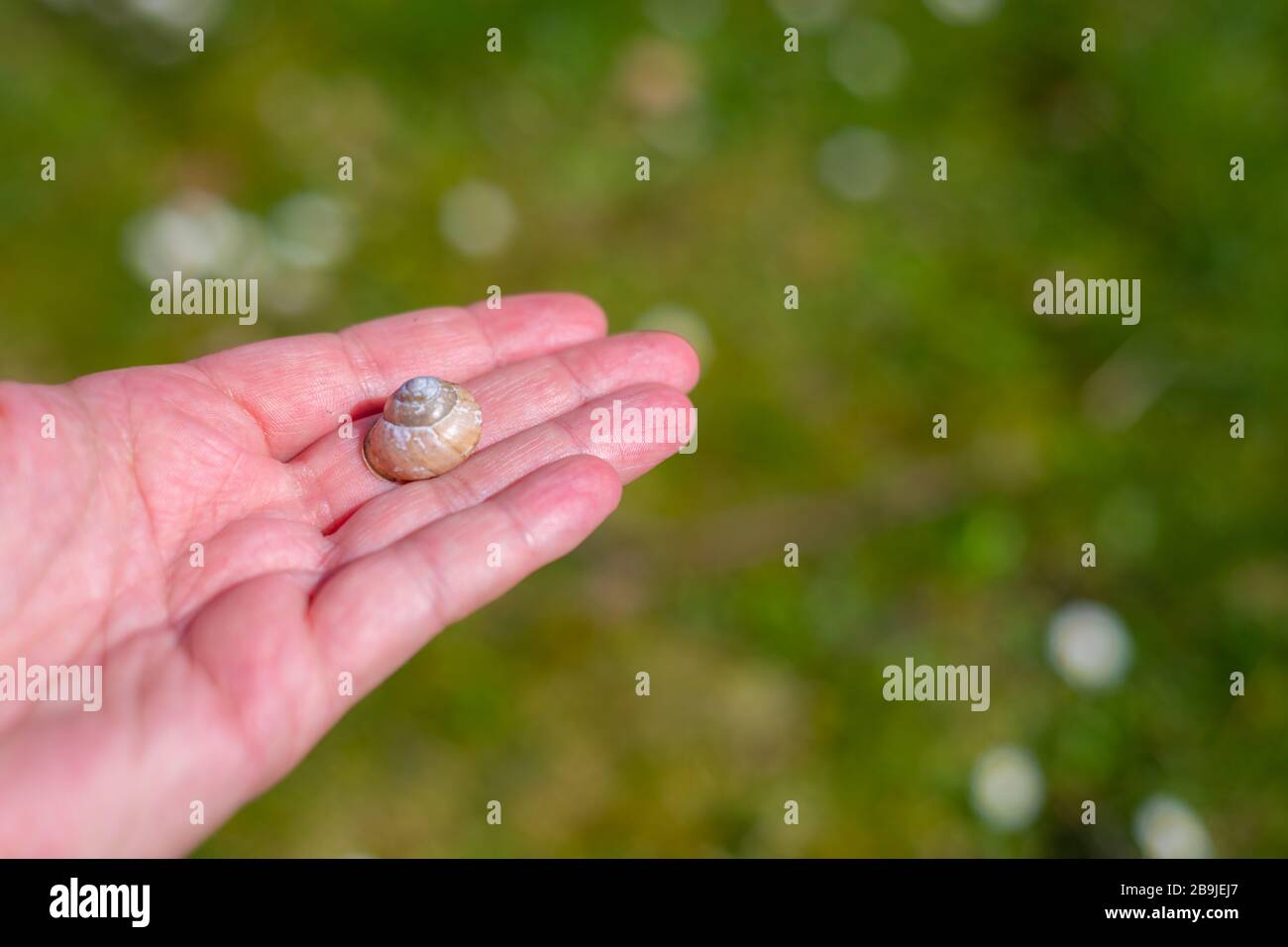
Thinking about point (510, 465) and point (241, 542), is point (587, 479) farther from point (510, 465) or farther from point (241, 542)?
point (241, 542)

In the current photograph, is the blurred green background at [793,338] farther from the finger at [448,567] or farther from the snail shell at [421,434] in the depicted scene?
the finger at [448,567]

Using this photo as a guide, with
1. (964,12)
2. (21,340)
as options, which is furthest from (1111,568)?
(21,340)

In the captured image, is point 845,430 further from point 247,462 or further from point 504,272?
point 247,462

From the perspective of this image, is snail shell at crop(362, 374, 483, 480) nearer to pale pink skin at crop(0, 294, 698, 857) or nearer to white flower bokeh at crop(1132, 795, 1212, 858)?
pale pink skin at crop(0, 294, 698, 857)

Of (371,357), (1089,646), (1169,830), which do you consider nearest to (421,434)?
(371,357)

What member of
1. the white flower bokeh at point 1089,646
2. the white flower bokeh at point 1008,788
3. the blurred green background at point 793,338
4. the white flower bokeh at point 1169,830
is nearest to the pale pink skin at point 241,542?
the blurred green background at point 793,338
